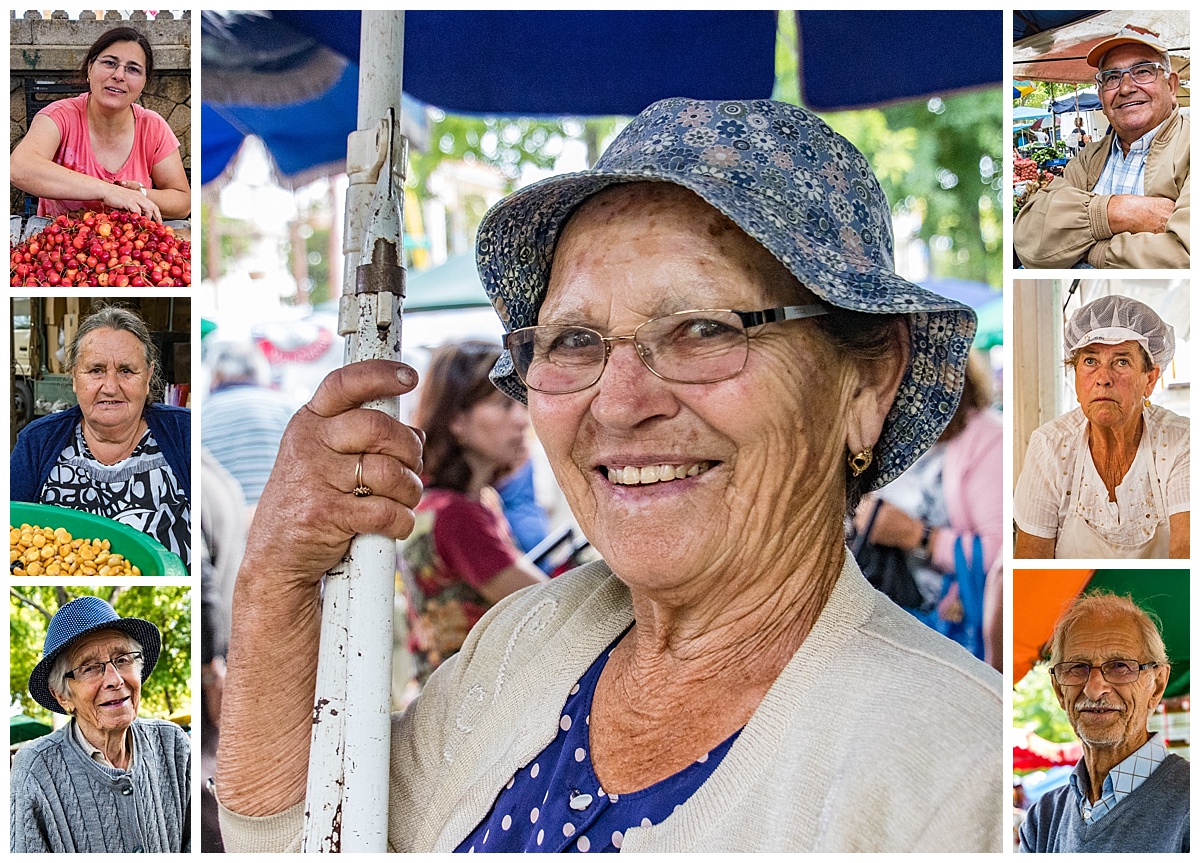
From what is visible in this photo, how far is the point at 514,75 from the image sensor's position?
8.27 feet

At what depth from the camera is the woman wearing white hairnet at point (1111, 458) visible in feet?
7.79

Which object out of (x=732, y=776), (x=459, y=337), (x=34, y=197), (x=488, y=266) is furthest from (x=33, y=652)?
(x=459, y=337)

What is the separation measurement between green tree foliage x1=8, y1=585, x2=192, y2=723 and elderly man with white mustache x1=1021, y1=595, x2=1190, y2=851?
A: 197 centimetres

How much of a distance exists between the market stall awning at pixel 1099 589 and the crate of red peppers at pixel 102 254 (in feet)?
6.80

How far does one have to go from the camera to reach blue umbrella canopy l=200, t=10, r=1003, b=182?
241cm

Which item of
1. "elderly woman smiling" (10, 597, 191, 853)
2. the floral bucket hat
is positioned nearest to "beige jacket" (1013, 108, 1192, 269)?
the floral bucket hat

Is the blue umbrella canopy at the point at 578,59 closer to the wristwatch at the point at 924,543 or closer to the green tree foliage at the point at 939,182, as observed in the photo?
the wristwatch at the point at 924,543

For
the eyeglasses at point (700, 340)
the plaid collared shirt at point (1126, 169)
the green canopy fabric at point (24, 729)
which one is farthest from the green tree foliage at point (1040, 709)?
the green canopy fabric at point (24, 729)

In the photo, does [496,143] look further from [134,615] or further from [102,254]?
[134,615]

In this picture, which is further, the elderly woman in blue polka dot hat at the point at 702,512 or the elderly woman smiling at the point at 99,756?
the elderly woman smiling at the point at 99,756

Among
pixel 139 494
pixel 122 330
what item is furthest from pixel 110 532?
pixel 122 330

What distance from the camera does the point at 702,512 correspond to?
5.43 ft

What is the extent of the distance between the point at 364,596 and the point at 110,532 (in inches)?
39.4

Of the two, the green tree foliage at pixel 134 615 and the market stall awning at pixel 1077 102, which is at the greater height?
the market stall awning at pixel 1077 102
